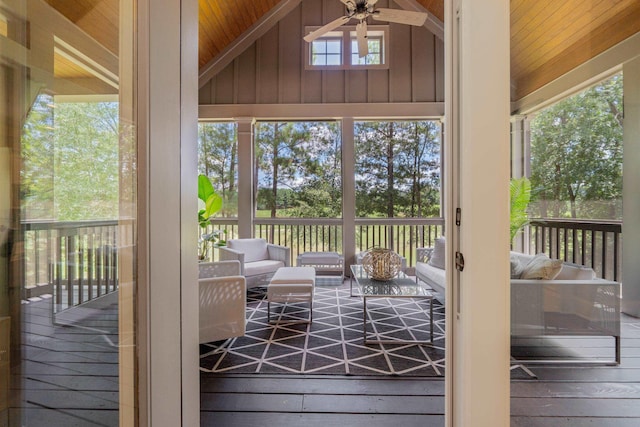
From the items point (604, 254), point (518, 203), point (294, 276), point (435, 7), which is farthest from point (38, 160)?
point (435, 7)

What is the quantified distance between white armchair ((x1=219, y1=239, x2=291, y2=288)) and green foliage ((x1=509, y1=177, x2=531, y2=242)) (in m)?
3.32

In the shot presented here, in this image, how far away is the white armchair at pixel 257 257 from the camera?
4074 mm

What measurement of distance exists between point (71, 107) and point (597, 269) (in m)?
2.08

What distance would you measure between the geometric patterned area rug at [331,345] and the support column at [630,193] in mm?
1205

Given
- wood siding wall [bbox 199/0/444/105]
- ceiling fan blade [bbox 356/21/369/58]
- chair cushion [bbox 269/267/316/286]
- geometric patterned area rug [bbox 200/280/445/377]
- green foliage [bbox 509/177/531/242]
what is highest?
wood siding wall [bbox 199/0/444/105]

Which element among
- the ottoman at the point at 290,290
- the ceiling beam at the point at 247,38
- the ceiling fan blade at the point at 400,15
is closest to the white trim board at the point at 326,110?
the ceiling beam at the point at 247,38

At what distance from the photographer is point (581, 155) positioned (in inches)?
49.8

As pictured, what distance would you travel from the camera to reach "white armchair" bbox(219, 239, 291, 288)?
4.07 metres

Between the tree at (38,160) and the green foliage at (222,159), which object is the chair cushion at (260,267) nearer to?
the green foliage at (222,159)

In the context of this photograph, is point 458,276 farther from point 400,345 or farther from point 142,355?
point 400,345

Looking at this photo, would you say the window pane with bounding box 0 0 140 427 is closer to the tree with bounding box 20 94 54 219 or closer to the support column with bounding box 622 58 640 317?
the tree with bounding box 20 94 54 219

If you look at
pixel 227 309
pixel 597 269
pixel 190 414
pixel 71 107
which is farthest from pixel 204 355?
pixel 597 269

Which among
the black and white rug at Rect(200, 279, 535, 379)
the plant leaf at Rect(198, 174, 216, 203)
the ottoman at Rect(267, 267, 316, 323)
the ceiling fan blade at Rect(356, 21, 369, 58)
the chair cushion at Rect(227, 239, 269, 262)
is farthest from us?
the chair cushion at Rect(227, 239, 269, 262)

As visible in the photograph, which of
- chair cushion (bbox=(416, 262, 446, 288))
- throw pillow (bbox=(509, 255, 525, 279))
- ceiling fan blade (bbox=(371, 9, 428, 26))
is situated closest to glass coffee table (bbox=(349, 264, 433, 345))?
chair cushion (bbox=(416, 262, 446, 288))
